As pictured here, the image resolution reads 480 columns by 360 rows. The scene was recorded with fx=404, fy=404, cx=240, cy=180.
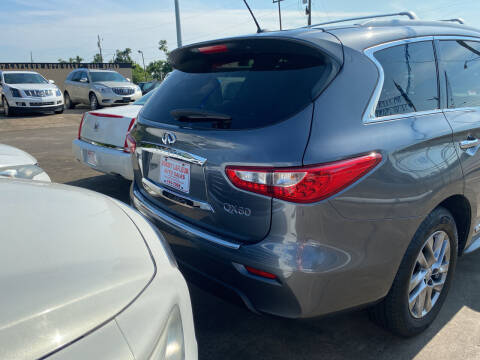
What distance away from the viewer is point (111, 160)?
14.6 ft

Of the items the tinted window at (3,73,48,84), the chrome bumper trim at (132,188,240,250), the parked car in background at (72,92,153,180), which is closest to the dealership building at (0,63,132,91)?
the tinted window at (3,73,48,84)

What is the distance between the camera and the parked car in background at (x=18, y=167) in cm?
305

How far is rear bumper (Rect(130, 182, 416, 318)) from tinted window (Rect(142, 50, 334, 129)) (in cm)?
57

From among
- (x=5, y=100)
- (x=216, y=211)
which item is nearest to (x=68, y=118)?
(x=5, y=100)

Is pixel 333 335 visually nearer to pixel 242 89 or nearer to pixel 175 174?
pixel 175 174

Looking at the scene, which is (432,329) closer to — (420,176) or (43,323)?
(420,176)

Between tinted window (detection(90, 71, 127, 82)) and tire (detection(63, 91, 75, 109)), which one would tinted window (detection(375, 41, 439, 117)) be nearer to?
tinted window (detection(90, 71, 127, 82))

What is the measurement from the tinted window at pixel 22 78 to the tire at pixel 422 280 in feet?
52.7

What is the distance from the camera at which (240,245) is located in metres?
1.91

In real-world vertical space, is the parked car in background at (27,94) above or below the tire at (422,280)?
above

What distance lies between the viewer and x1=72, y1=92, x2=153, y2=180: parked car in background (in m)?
4.38

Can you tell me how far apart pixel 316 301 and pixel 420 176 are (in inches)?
32.1

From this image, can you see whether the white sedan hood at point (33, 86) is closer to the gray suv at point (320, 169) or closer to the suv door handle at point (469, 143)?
the gray suv at point (320, 169)

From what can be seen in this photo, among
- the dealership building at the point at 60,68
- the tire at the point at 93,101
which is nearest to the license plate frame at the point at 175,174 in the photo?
the tire at the point at 93,101
